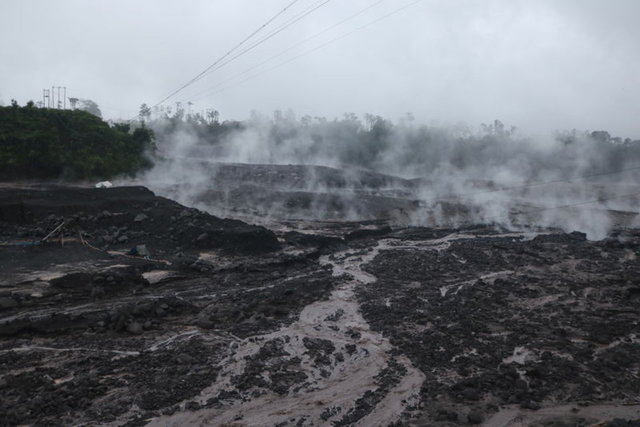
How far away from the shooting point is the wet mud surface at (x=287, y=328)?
8477 millimetres

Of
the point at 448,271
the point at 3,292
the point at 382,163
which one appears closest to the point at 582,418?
the point at 448,271

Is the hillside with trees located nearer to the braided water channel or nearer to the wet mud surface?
the wet mud surface

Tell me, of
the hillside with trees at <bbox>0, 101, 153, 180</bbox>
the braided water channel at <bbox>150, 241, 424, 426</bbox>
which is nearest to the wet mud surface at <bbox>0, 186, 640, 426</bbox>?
the braided water channel at <bbox>150, 241, 424, 426</bbox>

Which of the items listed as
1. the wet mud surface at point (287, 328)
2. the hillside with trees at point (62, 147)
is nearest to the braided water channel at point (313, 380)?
the wet mud surface at point (287, 328)

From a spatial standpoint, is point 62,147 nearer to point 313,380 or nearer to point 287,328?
point 287,328

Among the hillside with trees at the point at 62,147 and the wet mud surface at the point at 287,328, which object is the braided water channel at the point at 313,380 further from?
the hillside with trees at the point at 62,147

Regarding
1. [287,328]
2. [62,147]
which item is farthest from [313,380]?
[62,147]

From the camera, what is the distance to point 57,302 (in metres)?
13.1

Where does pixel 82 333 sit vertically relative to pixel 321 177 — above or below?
below

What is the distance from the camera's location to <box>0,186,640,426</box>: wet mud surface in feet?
27.8

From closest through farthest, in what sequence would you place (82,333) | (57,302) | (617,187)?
(82,333) → (57,302) → (617,187)

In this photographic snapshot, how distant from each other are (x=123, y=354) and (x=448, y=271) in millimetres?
13315

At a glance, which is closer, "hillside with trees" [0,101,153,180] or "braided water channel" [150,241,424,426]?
"braided water channel" [150,241,424,426]

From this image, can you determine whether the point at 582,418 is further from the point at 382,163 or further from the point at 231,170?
the point at 382,163
